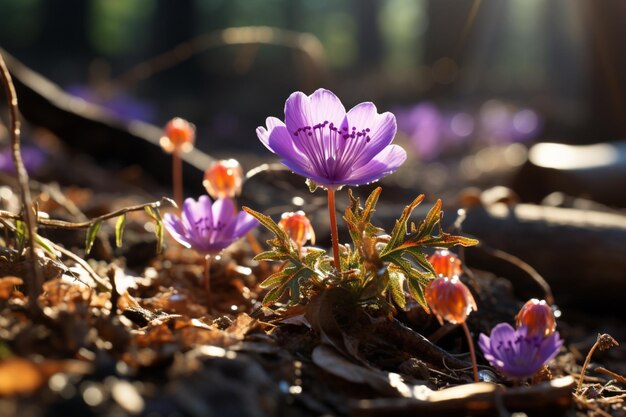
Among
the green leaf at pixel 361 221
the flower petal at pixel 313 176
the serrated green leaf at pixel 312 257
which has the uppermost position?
the flower petal at pixel 313 176

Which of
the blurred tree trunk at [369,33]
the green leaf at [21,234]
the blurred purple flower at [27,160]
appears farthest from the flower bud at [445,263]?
the blurred tree trunk at [369,33]

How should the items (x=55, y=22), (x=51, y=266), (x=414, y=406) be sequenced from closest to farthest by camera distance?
(x=414, y=406) → (x=51, y=266) → (x=55, y=22)

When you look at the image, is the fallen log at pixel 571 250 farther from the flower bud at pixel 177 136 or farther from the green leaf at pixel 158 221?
the green leaf at pixel 158 221

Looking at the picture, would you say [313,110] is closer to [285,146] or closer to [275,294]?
[285,146]

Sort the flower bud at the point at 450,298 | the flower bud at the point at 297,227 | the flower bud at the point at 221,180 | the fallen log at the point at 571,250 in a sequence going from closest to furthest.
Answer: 1. the flower bud at the point at 450,298
2. the flower bud at the point at 297,227
3. the flower bud at the point at 221,180
4. the fallen log at the point at 571,250

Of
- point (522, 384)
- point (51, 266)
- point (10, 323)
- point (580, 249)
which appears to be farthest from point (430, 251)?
point (10, 323)

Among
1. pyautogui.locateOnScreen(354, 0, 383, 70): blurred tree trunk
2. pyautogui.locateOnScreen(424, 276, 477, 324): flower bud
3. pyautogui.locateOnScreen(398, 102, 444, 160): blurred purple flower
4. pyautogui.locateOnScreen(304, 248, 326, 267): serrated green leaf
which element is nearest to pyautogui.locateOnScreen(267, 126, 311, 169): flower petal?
pyautogui.locateOnScreen(304, 248, 326, 267): serrated green leaf

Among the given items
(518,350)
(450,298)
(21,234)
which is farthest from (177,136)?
(518,350)

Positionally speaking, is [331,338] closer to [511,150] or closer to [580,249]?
[580,249]
